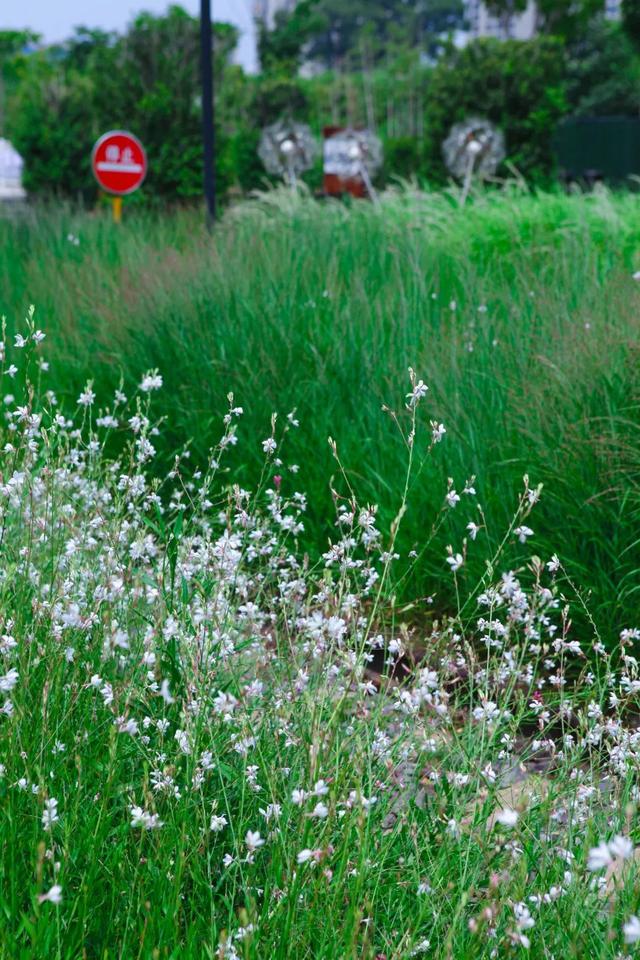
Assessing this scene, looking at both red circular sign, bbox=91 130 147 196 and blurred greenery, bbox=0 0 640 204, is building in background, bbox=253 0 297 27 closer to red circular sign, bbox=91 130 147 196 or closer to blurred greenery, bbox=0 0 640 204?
blurred greenery, bbox=0 0 640 204

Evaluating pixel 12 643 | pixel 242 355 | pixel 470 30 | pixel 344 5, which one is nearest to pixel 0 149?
pixel 344 5

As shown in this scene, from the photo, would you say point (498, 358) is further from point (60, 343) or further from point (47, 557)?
point (60, 343)

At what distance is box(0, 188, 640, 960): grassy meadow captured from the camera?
2.12 meters

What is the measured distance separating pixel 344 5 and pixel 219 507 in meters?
87.8

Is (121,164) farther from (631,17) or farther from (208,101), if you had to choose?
(631,17)

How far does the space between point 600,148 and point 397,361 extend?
25.8 m

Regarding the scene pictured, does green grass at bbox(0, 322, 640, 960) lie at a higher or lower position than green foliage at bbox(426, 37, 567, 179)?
lower

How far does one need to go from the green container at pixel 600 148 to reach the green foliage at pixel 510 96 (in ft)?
21.6

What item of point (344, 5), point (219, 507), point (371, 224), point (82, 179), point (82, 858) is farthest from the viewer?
point (344, 5)

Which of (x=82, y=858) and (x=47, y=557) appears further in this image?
(x=47, y=557)

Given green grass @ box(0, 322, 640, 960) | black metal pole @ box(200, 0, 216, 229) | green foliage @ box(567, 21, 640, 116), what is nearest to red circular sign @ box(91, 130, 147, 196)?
black metal pole @ box(200, 0, 216, 229)

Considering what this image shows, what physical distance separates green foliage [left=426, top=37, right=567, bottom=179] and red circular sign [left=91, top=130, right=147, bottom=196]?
9087mm

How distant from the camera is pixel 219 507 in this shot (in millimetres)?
4898

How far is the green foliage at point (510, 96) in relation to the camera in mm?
20531
